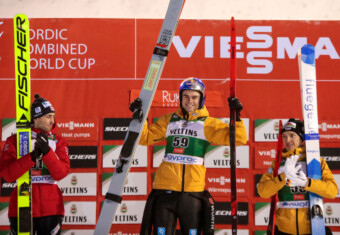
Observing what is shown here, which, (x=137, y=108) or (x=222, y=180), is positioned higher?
(x=137, y=108)

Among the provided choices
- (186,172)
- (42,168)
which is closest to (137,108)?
(186,172)

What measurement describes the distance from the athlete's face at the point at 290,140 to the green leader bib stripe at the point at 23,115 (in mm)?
1954

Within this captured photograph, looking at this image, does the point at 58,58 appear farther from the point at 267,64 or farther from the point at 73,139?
the point at 267,64

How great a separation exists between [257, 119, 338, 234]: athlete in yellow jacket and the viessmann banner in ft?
4.34

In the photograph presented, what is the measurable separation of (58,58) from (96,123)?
Answer: 76 centimetres

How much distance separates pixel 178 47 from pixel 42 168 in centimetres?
191

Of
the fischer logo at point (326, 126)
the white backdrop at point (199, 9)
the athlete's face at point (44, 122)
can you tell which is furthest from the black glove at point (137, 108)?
the fischer logo at point (326, 126)

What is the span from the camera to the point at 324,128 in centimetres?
471

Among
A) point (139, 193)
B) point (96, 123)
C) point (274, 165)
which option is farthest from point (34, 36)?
point (274, 165)

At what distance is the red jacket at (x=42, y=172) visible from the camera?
3443mm

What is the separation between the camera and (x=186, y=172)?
11.1 feet

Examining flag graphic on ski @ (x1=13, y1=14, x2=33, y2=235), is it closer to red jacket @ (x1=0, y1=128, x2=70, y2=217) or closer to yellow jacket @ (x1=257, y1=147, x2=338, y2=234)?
red jacket @ (x1=0, y1=128, x2=70, y2=217)

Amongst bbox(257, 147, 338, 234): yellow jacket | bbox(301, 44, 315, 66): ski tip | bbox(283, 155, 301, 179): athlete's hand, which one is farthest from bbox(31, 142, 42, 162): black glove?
bbox(301, 44, 315, 66): ski tip

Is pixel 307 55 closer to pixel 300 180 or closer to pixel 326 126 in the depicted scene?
pixel 300 180
